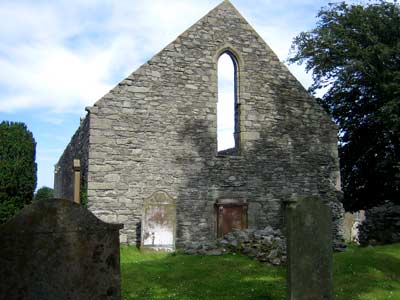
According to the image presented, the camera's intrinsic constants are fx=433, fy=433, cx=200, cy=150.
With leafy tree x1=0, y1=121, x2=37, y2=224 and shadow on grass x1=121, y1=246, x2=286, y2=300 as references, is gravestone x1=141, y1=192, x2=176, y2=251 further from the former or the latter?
leafy tree x1=0, y1=121, x2=37, y2=224

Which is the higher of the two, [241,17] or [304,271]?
[241,17]

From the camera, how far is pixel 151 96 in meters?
13.4

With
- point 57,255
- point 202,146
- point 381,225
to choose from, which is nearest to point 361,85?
point 381,225

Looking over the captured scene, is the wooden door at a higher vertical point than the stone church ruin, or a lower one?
lower

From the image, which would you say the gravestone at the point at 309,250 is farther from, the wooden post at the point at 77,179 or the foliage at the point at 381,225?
the foliage at the point at 381,225

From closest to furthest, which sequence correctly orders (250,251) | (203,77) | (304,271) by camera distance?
(304,271) < (250,251) < (203,77)

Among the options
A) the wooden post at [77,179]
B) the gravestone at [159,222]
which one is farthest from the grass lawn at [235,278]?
the wooden post at [77,179]

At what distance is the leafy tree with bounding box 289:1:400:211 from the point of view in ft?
54.5

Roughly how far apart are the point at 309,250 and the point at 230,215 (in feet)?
26.0

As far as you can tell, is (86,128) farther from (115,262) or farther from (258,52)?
(115,262)

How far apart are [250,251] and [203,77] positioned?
607 centimetres

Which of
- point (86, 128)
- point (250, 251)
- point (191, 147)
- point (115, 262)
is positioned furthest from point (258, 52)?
point (115, 262)

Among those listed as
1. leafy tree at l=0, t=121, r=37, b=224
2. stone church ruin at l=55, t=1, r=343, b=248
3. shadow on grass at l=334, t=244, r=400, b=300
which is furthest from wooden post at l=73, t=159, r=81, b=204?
shadow on grass at l=334, t=244, r=400, b=300

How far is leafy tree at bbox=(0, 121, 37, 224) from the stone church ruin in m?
1.70
